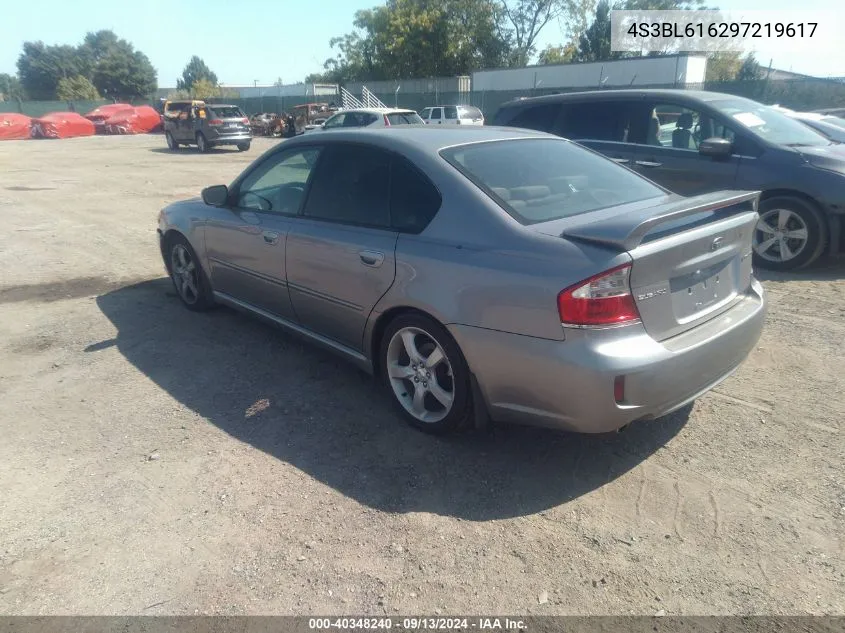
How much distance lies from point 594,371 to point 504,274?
599 mm

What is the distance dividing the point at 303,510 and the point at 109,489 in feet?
3.41

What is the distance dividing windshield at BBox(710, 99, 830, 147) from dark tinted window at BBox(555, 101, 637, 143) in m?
0.93

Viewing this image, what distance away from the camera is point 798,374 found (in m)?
4.11

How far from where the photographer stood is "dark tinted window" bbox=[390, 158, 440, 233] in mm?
3361

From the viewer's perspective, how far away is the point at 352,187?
386 centimetres

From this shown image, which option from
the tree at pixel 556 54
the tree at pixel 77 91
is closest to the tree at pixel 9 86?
the tree at pixel 77 91

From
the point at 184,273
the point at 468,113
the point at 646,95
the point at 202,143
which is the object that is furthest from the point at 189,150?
the point at 646,95

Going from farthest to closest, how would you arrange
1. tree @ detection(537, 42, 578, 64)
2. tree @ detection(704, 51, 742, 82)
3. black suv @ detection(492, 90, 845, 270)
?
tree @ detection(537, 42, 578, 64) → tree @ detection(704, 51, 742, 82) → black suv @ detection(492, 90, 845, 270)

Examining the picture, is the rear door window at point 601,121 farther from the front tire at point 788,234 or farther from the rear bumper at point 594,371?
the rear bumper at point 594,371

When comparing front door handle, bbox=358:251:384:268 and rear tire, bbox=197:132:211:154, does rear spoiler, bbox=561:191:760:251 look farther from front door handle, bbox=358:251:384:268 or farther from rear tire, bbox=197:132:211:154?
rear tire, bbox=197:132:211:154

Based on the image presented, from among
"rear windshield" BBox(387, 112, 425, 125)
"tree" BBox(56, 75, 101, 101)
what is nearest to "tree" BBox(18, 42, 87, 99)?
"tree" BBox(56, 75, 101, 101)

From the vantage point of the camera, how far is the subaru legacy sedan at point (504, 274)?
2744 millimetres

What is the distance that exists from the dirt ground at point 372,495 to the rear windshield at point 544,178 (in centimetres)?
127

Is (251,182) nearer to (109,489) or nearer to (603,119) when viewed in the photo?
(109,489)
